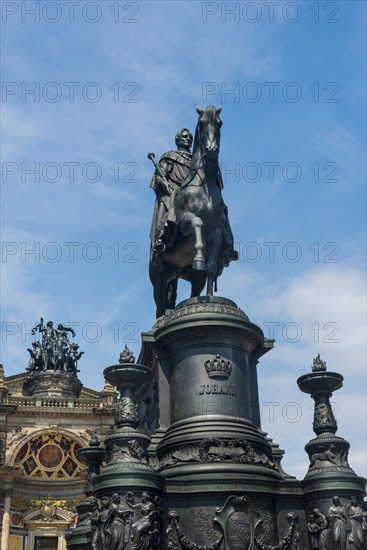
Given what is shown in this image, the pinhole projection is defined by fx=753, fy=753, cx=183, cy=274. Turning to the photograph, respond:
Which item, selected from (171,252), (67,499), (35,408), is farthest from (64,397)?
(171,252)

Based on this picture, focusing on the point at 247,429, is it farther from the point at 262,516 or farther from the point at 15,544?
the point at 15,544

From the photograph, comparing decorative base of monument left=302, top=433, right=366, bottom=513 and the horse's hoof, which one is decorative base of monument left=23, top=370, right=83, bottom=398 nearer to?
the horse's hoof

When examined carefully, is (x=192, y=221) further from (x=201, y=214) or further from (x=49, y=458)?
(x=49, y=458)

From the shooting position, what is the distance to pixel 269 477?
9.83m

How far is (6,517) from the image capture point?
42.2 metres

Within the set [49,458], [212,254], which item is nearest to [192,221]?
[212,254]

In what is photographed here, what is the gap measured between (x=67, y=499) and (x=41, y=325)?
45.5ft

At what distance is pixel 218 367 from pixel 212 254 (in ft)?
7.25

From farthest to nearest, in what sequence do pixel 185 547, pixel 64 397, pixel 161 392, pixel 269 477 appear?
pixel 64 397, pixel 161 392, pixel 269 477, pixel 185 547

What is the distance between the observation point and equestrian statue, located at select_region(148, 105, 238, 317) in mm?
11680

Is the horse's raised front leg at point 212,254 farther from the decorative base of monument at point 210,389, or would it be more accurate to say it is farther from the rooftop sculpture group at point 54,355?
the rooftop sculpture group at point 54,355

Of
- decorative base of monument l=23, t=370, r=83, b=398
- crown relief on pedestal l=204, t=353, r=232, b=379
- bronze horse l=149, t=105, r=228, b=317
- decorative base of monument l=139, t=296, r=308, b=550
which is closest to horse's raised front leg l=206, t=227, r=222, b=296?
bronze horse l=149, t=105, r=228, b=317

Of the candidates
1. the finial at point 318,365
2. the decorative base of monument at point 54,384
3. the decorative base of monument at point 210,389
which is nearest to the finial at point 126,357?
the decorative base of monument at point 210,389

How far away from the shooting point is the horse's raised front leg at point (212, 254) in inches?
462
